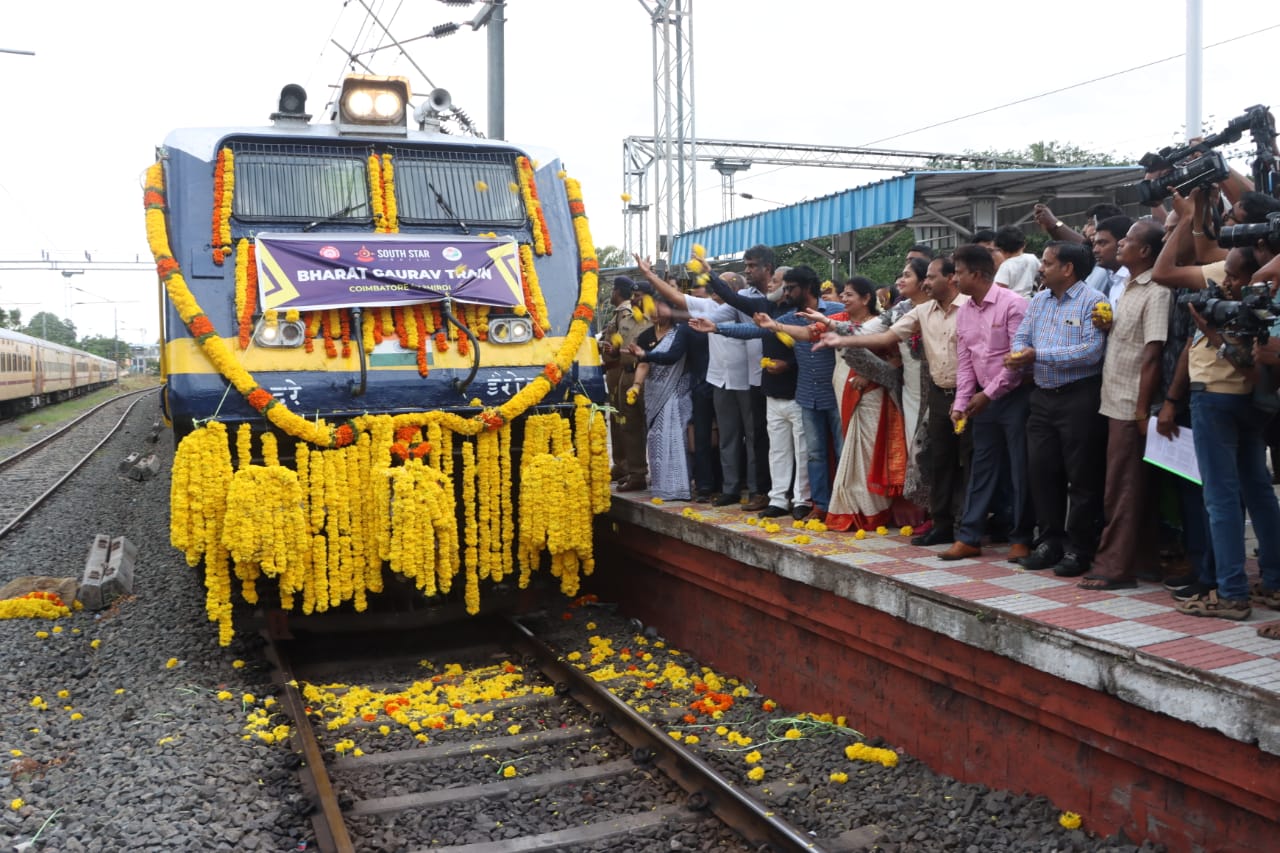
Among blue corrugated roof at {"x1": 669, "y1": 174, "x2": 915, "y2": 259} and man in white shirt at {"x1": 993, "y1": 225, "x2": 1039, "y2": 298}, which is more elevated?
blue corrugated roof at {"x1": 669, "y1": 174, "x2": 915, "y2": 259}

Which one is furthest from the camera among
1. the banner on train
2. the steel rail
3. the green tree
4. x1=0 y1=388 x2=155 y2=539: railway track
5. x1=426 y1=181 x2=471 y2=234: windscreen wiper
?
the green tree

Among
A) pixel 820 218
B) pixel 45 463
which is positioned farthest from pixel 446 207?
pixel 45 463

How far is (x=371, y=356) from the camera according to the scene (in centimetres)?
626

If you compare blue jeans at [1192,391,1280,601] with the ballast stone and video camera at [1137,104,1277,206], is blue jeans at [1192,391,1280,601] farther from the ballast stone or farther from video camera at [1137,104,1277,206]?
the ballast stone

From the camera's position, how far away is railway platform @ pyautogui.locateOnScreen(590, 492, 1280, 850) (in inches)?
136

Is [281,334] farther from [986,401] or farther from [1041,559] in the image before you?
[1041,559]

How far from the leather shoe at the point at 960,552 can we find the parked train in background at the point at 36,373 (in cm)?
2830

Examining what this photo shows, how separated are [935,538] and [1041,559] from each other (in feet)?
2.65

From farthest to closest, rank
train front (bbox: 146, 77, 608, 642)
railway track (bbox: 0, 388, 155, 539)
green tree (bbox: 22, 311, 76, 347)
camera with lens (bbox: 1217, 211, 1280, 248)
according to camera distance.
→ green tree (bbox: 22, 311, 76, 347)
railway track (bbox: 0, 388, 155, 539)
train front (bbox: 146, 77, 608, 642)
camera with lens (bbox: 1217, 211, 1280, 248)

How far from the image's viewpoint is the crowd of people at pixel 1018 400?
4430mm

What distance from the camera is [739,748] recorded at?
525cm

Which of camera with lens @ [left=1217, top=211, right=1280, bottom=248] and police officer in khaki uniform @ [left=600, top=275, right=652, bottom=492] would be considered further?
police officer in khaki uniform @ [left=600, top=275, right=652, bottom=492]

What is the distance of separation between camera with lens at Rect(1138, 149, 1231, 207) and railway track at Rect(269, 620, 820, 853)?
3047mm

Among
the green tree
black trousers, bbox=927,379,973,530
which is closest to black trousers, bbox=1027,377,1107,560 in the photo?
black trousers, bbox=927,379,973,530
